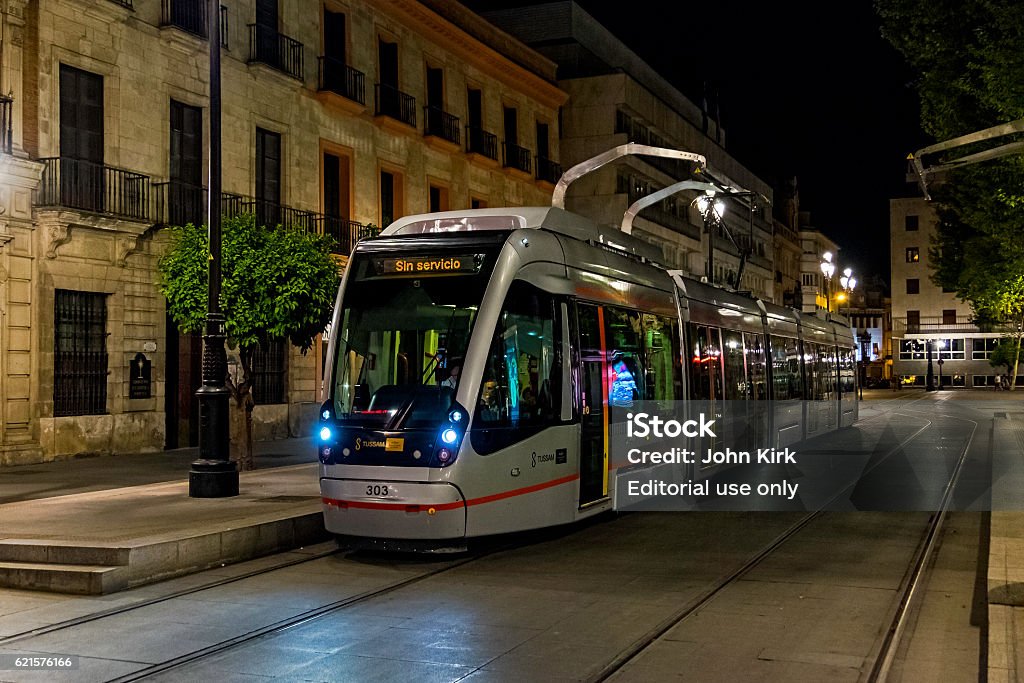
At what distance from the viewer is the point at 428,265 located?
11.3 m

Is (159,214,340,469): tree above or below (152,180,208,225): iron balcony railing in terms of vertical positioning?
below

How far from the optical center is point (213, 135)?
14680mm

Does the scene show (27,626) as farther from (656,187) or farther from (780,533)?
(656,187)

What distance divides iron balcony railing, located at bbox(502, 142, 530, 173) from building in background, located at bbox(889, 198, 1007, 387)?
238 ft

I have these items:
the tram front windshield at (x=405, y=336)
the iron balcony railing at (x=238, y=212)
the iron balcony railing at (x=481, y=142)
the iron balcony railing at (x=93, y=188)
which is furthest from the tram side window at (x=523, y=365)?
the iron balcony railing at (x=481, y=142)

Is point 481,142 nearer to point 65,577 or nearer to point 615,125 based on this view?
point 615,125

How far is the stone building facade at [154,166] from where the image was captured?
21.9 m

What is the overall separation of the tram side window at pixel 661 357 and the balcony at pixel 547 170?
1131 inches

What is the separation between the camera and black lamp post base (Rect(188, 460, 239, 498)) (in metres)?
14.4

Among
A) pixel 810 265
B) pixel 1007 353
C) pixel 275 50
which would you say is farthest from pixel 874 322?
pixel 275 50

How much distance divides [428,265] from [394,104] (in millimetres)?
24373

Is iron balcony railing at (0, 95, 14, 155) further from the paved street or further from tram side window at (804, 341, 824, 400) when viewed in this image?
tram side window at (804, 341, 824, 400)

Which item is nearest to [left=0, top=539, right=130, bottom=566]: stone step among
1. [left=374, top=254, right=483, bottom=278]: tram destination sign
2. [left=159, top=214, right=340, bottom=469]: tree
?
[left=374, top=254, right=483, bottom=278]: tram destination sign

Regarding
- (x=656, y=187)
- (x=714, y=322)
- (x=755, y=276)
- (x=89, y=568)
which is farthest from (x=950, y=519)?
(x=755, y=276)
